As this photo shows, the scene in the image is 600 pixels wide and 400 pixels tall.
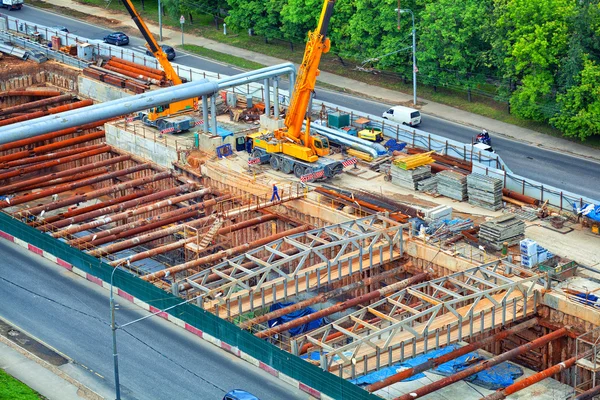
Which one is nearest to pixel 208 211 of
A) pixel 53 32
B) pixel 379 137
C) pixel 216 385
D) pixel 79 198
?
pixel 79 198

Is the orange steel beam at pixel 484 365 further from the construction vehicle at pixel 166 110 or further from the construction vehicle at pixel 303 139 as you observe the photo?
the construction vehicle at pixel 166 110

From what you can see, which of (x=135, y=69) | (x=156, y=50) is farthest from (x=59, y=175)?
(x=135, y=69)

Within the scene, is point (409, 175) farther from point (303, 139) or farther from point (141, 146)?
point (141, 146)

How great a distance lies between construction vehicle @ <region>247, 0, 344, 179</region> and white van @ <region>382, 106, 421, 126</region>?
1478 centimetres

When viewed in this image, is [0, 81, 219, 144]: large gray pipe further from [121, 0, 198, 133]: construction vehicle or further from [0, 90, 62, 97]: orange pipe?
[0, 90, 62, 97]: orange pipe

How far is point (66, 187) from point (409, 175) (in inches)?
1034

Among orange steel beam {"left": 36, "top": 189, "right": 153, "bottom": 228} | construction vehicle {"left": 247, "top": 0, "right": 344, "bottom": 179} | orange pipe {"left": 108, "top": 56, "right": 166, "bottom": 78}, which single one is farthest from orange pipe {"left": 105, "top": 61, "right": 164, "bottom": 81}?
construction vehicle {"left": 247, "top": 0, "right": 344, "bottom": 179}

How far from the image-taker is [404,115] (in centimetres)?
10550

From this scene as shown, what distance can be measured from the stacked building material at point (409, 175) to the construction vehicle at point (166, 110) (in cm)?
1949

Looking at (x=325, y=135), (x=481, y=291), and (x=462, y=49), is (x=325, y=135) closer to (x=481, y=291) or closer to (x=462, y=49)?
(x=462, y=49)

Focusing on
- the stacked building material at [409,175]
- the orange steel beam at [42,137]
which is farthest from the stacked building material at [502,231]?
the orange steel beam at [42,137]

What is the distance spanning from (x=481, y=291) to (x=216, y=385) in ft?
51.8

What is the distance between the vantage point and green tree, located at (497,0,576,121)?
99.6 metres

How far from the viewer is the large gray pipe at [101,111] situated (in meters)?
88.1
